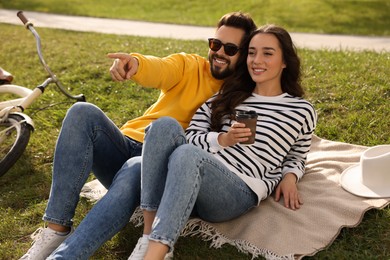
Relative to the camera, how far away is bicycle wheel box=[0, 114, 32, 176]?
4438 mm

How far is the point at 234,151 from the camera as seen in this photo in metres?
3.41

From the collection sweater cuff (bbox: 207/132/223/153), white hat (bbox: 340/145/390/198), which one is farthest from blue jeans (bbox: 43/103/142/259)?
white hat (bbox: 340/145/390/198)

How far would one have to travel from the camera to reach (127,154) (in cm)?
368

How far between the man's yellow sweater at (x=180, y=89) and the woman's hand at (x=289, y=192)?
77 centimetres

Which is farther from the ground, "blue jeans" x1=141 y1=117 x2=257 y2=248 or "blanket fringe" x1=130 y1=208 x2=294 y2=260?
"blue jeans" x1=141 y1=117 x2=257 y2=248

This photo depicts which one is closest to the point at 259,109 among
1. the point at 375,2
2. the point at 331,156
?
the point at 331,156

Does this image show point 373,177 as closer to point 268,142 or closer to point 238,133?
point 268,142

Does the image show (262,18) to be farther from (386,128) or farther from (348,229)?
(348,229)

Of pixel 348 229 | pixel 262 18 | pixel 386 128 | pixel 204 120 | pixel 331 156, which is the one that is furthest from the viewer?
pixel 262 18

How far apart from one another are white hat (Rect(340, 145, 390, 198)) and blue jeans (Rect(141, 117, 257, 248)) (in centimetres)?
74

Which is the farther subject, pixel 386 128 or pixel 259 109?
pixel 386 128

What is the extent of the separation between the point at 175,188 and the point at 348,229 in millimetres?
1151

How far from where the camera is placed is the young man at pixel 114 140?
311 centimetres

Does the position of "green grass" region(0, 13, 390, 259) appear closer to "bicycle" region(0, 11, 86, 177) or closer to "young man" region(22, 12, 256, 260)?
"bicycle" region(0, 11, 86, 177)
